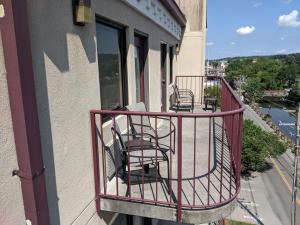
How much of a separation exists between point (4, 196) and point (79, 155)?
0.85 m

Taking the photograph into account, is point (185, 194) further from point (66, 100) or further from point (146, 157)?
point (66, 100)

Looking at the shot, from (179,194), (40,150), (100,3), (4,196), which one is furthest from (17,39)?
(179,194)

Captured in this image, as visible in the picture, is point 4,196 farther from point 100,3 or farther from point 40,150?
point 100,3

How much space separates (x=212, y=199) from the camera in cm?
247

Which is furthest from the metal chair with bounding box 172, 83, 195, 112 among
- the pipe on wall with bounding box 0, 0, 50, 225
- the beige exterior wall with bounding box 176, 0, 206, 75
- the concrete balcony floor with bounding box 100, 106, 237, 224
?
the pipe on wall with bounding box 0, 0, 50, 225

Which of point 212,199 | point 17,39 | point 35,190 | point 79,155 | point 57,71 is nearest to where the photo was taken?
point 17,39

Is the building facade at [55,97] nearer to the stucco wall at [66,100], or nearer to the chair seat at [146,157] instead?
the stucco wall at [66,100]

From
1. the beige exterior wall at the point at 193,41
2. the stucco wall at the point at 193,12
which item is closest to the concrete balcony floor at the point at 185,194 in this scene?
the beige exterior wall at the point at 193,41

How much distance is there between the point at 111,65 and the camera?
3135mm

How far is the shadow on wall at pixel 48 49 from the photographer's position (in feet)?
5.37

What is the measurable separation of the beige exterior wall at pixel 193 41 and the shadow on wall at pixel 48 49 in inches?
318

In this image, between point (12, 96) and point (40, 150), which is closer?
point (12, 96)

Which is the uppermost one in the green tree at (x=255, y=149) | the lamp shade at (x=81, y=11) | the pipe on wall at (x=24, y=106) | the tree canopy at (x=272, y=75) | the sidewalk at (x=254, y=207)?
the lamp shade at (x=81, y=11)

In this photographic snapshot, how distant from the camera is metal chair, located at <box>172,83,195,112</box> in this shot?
7.24 m
